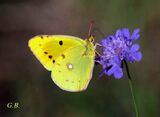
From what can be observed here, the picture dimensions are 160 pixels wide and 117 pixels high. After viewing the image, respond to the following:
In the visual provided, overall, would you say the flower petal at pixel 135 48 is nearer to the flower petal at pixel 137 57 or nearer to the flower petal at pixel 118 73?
the flower petal at pixel 137 57

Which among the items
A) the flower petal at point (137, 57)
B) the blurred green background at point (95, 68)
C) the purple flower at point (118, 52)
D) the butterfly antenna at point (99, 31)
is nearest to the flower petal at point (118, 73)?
the purple flower at point (118, 52)

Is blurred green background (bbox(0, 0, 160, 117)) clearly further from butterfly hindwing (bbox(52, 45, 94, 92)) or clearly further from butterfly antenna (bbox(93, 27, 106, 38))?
butterfly hindwing (bbox(52, 45, 94, 92))

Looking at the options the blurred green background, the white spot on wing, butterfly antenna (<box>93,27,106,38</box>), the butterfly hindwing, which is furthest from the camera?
butterfly antenna (<box>93,27,106,38</box>)

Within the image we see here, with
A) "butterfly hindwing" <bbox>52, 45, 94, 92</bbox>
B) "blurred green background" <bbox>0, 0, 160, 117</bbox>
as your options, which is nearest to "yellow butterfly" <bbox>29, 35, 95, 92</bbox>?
"butterfly hindwing" <bbox>52, 45, 94, 92</bbox>

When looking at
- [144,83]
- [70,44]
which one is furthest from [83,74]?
[144,83]

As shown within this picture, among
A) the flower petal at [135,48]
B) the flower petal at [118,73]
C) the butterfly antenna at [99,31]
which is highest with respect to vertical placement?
the butterfly antenna at [99,31]

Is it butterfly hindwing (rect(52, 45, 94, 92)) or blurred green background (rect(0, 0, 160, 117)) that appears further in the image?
blurred green background (rect(0, 0, 160, 117))

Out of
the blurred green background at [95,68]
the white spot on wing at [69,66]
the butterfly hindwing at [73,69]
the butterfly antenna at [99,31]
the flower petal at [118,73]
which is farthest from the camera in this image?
the butterfly antenna at [99,31]
